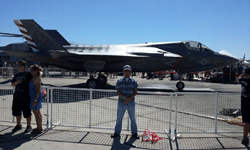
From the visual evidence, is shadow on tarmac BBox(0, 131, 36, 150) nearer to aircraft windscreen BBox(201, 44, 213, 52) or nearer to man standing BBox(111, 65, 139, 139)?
man standing BBox(111, 65, 139, 139)

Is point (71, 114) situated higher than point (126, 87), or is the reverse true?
point (126, 87)

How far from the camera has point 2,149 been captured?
3.79 m

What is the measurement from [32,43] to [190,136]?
14.5 m

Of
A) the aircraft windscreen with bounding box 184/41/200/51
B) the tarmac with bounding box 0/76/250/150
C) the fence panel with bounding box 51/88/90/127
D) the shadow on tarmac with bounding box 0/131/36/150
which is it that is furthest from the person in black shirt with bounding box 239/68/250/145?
the aircraft windscreen with bounding box 184/41/200/51

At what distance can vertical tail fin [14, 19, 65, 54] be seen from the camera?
14.2 metres

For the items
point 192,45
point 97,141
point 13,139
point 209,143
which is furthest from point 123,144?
point 192,45

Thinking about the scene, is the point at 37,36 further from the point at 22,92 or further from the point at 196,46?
the point at 196,46

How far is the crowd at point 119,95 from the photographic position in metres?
4.32

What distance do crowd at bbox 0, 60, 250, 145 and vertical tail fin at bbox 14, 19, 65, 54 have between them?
10.5 m

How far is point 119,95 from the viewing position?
4.48 metres

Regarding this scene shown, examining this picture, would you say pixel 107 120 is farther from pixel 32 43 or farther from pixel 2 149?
pixel 32 43

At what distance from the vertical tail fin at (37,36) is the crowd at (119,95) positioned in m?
10.5

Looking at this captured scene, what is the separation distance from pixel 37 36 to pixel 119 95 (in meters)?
12.5

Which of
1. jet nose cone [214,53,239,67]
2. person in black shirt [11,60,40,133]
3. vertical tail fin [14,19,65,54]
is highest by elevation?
vertical tail fin [14,19,65,54]
